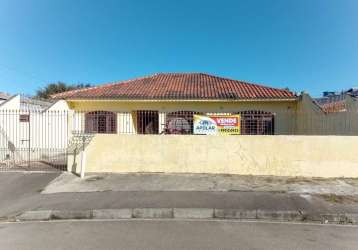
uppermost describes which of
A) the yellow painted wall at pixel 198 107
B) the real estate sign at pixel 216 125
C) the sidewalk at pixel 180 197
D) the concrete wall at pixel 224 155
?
the yellow painted wall at pixel 198 107

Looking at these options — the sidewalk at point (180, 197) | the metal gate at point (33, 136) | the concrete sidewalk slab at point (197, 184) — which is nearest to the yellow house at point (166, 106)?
the metal gate at point (33, 136)

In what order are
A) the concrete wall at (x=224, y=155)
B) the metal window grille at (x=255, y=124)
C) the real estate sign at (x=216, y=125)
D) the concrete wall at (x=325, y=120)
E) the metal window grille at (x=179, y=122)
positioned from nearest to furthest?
the concrete wall at (x=224, y=155) → the concrete wall at (x=325, y=120) → the real estate sign at (x=216, y=125) → the metal window grille at (x=255, y=124) → the metal window grille at (x=179, y=122)

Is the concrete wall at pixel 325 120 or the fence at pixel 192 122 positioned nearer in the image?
the concrete wall at pixel 325 120

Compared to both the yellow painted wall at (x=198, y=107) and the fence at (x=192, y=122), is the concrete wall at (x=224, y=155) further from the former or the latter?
the yellow painted wall at (x=198, y=107)

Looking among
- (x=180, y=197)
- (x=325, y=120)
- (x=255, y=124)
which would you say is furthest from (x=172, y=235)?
(x=325, y=120)

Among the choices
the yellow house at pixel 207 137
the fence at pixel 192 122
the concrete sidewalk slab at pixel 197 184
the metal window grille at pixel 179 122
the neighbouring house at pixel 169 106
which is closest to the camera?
the concrete sidewalk slab at pixel 197 184

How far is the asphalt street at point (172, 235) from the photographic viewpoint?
183 inches

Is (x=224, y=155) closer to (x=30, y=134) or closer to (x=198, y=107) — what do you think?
(x=198, y=107)

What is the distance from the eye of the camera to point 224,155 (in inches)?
404

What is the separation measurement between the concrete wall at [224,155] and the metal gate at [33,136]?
13.6 ft

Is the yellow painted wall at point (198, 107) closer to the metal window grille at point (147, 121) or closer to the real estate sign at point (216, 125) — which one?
the metal window grille at point (147, 121)

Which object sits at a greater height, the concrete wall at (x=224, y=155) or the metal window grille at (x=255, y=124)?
the metal window grille at (x=255, y=124)

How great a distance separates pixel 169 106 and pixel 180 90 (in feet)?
3.70

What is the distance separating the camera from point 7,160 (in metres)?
13.8
